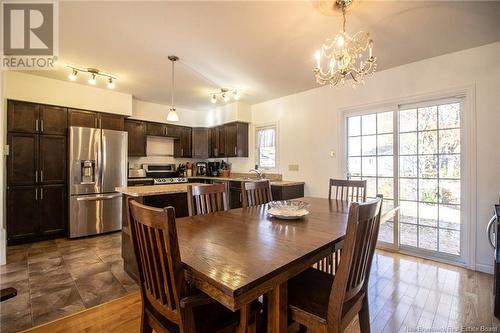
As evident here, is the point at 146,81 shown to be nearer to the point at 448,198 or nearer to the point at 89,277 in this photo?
the point at 89,277

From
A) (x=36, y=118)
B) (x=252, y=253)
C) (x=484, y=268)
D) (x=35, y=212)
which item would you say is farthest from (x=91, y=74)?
(x=484, y=268)

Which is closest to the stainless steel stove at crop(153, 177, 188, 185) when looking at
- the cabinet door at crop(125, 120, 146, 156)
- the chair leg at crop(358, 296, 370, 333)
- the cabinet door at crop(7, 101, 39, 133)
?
the cabinet door at crop(125, 120, 146, 156)

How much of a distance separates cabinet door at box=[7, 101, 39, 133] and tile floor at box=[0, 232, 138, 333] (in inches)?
68.3

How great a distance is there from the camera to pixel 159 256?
1.00 meters

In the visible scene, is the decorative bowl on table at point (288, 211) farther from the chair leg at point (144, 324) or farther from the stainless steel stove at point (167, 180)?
the stainless steel stove at point (167, 180)

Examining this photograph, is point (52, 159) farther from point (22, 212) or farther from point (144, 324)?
point (144, 324)

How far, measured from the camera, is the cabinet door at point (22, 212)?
3.24 m

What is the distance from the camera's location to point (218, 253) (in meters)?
1.06

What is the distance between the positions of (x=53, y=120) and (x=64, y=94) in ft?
1.53

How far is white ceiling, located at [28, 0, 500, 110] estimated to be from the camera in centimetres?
195

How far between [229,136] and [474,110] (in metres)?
3.90

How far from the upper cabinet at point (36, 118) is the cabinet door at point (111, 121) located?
0.50 metres

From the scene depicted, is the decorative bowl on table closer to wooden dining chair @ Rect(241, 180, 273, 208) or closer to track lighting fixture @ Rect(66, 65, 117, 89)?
wooden dining chair @ Rect(241, 180, 273, 208)

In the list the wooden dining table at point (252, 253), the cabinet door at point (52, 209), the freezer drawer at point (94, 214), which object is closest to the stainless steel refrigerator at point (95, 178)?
the freezer drawer at point (94, 214)
